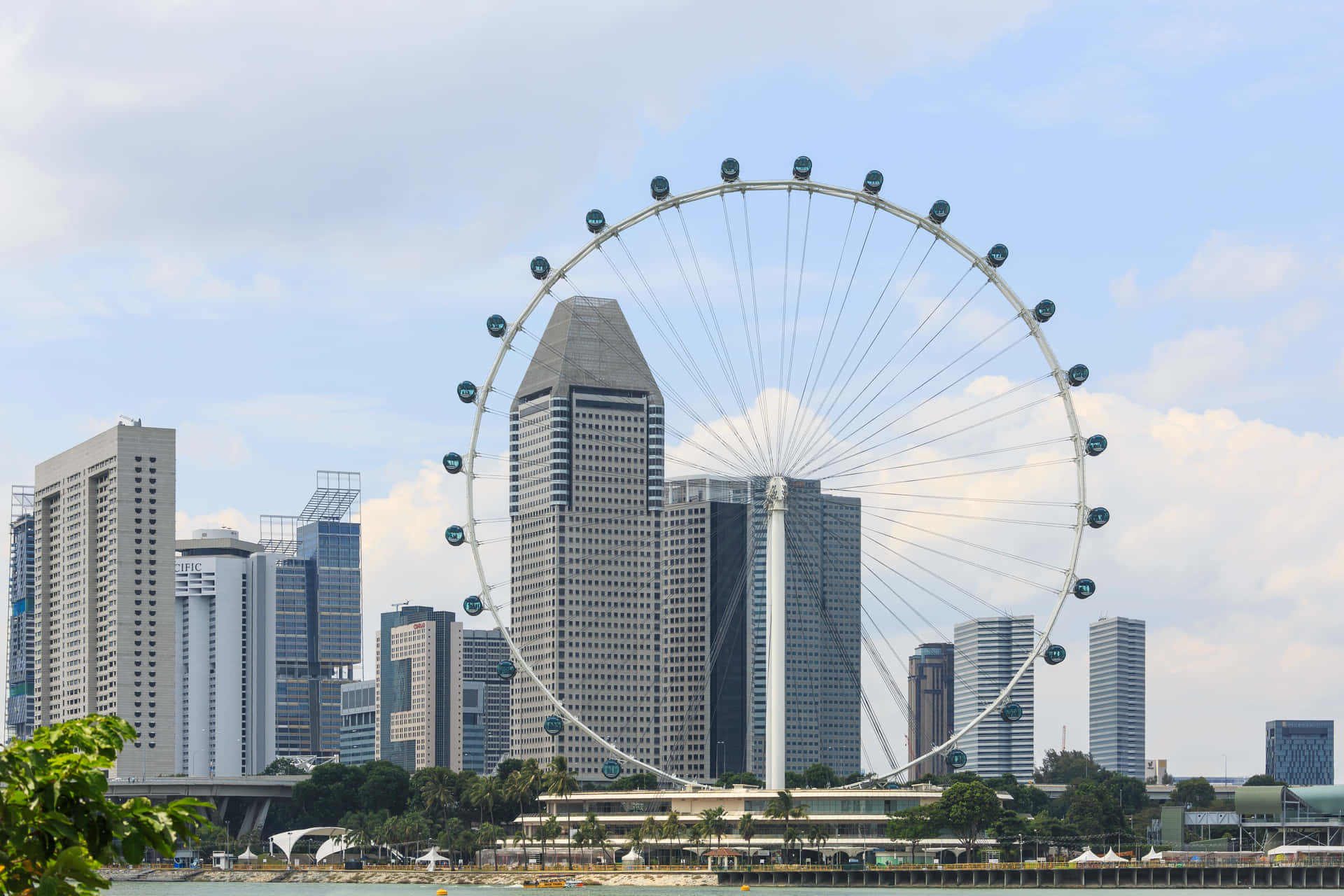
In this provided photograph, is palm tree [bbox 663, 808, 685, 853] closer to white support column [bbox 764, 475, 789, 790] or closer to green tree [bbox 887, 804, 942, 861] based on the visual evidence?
green tree [bbox 887, 804, 942, 861]

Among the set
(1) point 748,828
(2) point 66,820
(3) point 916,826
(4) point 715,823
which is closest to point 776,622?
(1) point 748,828

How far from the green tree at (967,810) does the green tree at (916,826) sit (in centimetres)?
86

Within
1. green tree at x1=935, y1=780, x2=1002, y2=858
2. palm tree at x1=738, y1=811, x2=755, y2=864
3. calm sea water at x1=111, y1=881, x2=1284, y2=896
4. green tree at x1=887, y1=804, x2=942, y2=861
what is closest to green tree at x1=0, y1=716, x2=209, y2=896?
calm sea water at x1=111, y1=881, x2=1284, y2=896

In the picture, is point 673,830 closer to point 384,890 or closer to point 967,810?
point 967,810

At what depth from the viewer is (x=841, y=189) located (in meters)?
111

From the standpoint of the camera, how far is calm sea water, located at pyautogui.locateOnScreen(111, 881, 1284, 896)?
151 meters

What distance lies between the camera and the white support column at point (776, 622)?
4936 inches

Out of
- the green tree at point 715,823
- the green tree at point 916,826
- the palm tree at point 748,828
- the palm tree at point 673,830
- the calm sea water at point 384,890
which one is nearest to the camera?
the calm sea water at point 384,890

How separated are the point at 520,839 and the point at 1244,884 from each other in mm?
72854

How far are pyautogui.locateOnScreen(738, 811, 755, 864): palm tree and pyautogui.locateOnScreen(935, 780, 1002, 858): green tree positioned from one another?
18.0 meters

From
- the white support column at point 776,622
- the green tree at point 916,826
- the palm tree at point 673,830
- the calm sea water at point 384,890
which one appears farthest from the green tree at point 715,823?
the white support column at point 776,622

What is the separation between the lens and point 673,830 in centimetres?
17550

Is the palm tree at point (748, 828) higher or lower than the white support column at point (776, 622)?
lower

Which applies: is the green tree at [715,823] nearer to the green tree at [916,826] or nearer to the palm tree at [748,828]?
the palm tree at [748,828]
